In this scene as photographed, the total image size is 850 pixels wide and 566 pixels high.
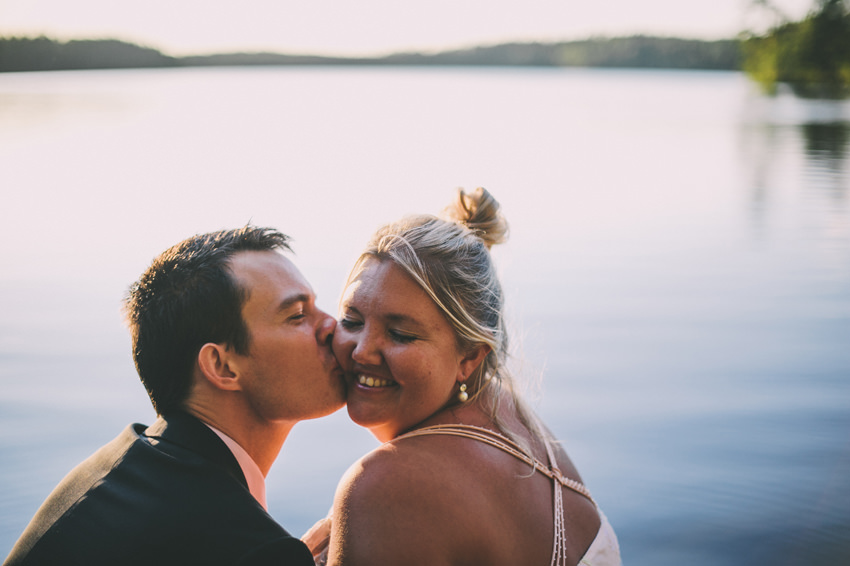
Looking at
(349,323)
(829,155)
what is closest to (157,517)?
(349,323)

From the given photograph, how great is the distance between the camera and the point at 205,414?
212 cm

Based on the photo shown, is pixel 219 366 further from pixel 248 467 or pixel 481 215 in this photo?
pixel 481 215

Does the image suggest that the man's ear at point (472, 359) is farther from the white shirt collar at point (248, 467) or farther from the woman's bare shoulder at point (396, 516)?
the white shirt collar at point (248, 467)

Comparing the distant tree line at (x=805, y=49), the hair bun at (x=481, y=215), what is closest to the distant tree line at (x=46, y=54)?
the hair bun at (x=481, y=215)

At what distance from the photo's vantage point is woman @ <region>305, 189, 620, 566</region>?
1922 mm

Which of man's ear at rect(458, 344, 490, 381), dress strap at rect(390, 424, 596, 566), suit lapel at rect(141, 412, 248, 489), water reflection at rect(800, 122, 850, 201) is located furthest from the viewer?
water reflection at rect(800, 122, 850, 201)

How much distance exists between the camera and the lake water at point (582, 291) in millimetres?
4648

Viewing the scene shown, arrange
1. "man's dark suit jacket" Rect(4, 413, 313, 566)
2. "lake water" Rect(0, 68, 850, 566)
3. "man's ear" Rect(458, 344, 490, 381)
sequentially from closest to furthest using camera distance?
"man's dark suit jacket" Rect(4, 413, 313, 566) < "man's ear" Rect(458, 344, 490, 381) < "lake water" Rect(0, 68, 850, 566)

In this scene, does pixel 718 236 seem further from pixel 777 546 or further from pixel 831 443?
pixel 777 546

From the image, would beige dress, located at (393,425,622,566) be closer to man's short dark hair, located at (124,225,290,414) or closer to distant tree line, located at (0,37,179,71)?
man's short dark hair, located at (124,225,290,414)

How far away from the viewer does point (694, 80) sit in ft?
293

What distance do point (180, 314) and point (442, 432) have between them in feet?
2.44

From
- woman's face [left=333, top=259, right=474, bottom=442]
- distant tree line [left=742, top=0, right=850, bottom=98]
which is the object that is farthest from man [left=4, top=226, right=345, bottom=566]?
distant tree line [left=742, top=0, right=850, bottom=98]

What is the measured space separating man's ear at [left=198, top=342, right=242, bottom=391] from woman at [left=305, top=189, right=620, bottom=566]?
12.6 inches
